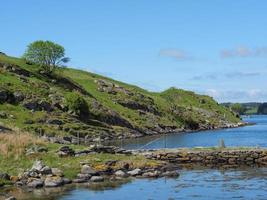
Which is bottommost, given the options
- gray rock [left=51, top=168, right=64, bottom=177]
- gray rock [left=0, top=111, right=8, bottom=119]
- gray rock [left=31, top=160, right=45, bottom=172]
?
gray rock [left=51, top=168, right=64, bottom=177]

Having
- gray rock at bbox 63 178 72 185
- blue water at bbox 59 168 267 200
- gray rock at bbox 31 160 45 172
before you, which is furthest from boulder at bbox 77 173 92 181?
blue water at bbox 59 168 267 200

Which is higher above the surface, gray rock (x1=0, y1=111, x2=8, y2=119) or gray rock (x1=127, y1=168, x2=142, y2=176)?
gray rock (x1=0, y1=111, x2=8, y2=119)

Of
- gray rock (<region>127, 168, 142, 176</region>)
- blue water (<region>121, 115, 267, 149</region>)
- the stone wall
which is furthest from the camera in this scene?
blue water (<region>121, 115, 267, 149</region>)

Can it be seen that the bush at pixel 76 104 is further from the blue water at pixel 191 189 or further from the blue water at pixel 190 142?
the blue water at pixel 191 189

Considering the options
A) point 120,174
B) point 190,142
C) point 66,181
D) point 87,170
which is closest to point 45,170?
point 66,181

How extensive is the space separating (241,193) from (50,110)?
103m

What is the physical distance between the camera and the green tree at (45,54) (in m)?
181

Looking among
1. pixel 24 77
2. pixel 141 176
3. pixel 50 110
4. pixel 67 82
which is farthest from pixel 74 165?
pixel 67 82

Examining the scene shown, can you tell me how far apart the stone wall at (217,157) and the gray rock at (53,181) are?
791 inches

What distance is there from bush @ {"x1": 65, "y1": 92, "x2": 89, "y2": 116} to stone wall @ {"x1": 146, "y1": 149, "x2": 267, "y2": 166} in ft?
272

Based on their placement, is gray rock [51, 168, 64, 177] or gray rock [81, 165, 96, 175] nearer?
gray rock [51, 168, 64, 177]

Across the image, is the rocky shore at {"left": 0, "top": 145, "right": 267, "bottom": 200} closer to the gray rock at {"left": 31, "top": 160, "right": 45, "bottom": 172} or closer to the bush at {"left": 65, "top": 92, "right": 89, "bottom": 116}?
the gray rock at {"left": 31, "top": 160, "right": 45, "bottom": 172}

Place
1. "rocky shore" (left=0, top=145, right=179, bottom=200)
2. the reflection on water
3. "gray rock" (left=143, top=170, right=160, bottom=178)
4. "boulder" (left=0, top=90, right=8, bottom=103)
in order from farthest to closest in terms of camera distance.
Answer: "boulder" (left=0, top=90, right=8, bottom=103) < "gray rock" (left=143, top=170, right=160, bottom=178) < "rocky shore" (left=0, top=145, right=179, bottom=200) < the reflection on water

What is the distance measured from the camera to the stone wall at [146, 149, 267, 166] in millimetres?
69875
